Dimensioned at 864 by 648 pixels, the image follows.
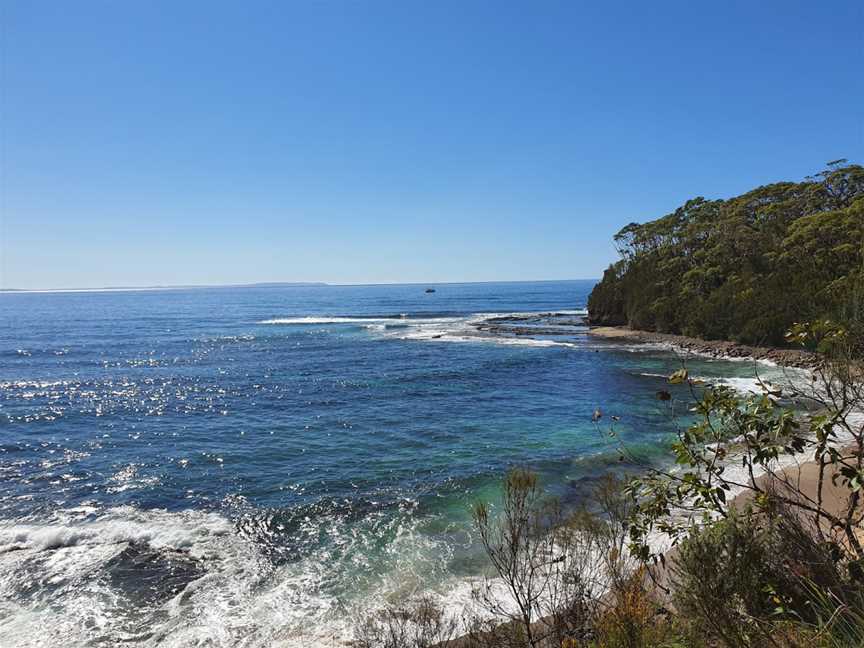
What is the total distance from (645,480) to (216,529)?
12.6 metres

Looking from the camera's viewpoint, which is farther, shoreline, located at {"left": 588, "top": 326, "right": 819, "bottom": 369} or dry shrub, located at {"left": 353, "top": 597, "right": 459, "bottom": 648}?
shoreline, located at {"left": 588, "top": 326, "right": 819, "bottom": 369}

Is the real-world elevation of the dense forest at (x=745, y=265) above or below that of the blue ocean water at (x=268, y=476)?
above

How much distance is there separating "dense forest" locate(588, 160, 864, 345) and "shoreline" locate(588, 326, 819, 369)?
3.74ft

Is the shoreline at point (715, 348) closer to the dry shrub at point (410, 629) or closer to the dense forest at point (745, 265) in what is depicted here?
the dense forest at point (745, 265)

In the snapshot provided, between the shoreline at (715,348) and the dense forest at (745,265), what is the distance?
114 cm

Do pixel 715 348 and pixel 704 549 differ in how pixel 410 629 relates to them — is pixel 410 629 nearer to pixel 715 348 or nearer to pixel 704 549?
pixel 704 549

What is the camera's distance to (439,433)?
23391mm

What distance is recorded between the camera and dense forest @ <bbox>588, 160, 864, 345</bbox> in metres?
44.3

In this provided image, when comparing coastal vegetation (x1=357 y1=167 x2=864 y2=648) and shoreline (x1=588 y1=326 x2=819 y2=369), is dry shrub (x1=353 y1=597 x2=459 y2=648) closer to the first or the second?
coastal vegetation (x1=357 y1=167 x2=864 y2=648)

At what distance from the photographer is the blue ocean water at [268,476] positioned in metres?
10.6

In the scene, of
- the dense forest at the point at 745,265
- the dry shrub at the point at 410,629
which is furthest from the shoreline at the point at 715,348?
the dry shrub at the point at 410,629

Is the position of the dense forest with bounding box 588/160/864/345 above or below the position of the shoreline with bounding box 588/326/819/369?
above

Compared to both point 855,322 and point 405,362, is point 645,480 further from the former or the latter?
point 405,362

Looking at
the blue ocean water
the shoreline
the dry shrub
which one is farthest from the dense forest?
the dry shrub
